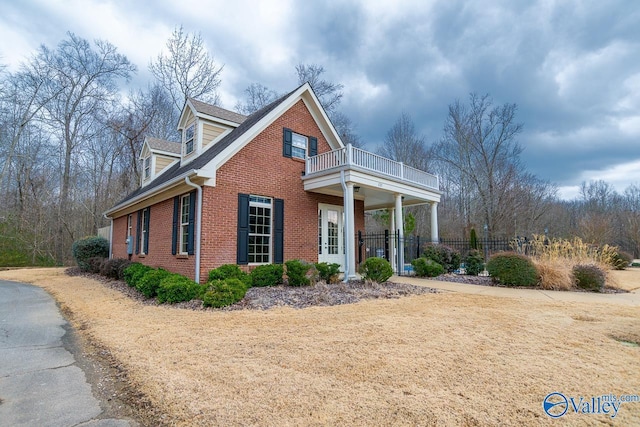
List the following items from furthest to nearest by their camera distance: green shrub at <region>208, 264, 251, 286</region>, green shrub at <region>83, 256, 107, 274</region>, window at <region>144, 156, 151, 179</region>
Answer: window at <region>144, 156, 151, 179</region>, green shrub at <region>83, 256, 107, 274</region>, green shrub at <region>208, 264, 251, 286</region>

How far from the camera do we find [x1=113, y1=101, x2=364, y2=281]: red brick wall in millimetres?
8547

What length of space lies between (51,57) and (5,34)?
17.5 ft

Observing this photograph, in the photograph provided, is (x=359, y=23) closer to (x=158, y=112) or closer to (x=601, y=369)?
(x=601, y=369)

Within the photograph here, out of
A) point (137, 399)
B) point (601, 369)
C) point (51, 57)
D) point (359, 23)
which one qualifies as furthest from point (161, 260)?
point (51, 57)

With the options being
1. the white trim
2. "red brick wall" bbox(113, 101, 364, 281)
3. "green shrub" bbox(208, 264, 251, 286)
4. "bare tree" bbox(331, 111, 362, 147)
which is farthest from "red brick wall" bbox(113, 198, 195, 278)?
"bare tree" bbox(331, 111, 362, 147)

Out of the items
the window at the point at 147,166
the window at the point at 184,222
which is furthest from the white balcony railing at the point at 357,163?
the window at the point at 147,166

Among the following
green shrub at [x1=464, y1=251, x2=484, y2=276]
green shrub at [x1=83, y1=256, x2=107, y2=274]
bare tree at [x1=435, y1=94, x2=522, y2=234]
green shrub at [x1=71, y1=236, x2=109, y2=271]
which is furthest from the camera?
bare tree at [x1=435, y1=94, x2=522, y2=234]

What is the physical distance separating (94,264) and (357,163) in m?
12.5

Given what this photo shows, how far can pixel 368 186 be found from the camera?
35.1ft

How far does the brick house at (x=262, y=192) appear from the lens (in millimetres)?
8672

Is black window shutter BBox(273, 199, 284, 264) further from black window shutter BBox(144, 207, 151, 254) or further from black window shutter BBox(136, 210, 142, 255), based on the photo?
black window shutter BBox(136, 210, 142, 255)

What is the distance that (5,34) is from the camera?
631 inches

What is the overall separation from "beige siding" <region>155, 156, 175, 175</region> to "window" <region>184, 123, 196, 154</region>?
10.2ft

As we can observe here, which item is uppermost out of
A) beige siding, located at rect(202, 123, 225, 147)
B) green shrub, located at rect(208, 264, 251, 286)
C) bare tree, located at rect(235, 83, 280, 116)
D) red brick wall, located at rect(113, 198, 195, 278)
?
bare tree, located at rect(235, 83, 280, 116)
